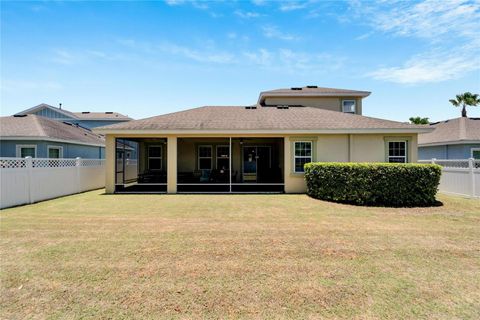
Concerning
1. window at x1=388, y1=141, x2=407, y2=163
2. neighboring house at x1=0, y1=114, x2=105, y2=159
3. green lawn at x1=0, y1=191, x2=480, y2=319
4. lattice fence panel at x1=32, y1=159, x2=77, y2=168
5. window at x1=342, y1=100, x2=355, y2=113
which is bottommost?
green lawn at x1=0, y1=191, x2=480, y2=319

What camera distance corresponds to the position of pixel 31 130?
48.8 feet

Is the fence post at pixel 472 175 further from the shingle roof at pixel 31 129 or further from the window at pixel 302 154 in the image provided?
the shingle roof at pixel 31 129

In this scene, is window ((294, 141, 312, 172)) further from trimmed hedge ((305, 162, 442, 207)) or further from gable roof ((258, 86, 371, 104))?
gable roof ((258, 86, 371, 104))

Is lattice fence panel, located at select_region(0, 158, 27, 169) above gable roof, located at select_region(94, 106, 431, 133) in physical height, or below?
below

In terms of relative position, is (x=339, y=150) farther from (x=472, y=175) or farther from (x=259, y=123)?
(x=472, y=175)

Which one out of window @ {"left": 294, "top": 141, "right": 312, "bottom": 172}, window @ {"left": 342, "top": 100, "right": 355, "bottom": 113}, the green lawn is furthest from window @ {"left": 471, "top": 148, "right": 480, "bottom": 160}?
the green lawn

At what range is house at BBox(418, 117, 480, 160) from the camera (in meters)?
17.3

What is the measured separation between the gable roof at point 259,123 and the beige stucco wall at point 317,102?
3923 millimetres

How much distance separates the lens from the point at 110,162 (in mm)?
12633

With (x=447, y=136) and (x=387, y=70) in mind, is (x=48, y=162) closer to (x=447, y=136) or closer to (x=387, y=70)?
(x=387, y=70)

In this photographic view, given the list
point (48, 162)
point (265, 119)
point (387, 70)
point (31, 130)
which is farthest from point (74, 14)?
point (387, 70)

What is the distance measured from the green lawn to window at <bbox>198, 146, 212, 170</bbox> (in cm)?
943

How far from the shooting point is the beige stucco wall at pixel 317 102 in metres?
19.2

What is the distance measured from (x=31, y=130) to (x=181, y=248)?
1509cm
